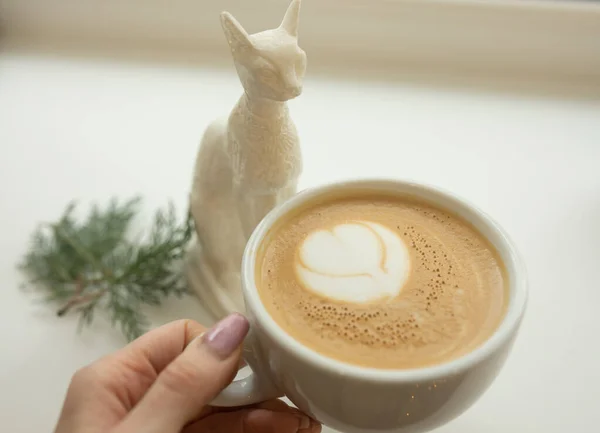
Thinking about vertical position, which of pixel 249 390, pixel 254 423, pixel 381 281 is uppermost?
pixel 381 281

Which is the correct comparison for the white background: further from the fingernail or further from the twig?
the fingernail

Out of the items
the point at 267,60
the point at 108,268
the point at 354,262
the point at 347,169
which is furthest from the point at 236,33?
the point at 347,169

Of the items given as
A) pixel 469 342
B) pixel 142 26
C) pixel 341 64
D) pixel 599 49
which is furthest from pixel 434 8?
pixel 469 342

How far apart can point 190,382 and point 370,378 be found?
165 millimetres

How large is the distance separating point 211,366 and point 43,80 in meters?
0.97

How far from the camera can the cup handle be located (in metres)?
0.55

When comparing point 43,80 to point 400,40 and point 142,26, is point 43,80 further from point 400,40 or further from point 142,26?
point 400,40

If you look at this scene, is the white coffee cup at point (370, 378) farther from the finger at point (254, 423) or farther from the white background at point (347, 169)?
the white background at point (347, 169)

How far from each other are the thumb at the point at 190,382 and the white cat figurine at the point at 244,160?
0.17 metres

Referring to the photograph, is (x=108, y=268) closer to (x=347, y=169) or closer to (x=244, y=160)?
(x=244, y=160)

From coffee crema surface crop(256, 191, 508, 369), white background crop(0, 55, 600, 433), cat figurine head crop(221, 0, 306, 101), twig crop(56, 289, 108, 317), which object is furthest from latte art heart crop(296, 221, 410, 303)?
twig crop(56, 289, 108, 317)

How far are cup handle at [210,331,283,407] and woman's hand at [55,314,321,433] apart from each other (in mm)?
14

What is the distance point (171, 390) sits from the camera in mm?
520

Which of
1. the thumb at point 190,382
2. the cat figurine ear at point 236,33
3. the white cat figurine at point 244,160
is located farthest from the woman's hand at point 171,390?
the cat figurine ear at point 236,33
